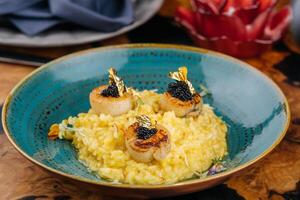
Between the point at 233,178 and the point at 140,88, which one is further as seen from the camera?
the point at 140,88

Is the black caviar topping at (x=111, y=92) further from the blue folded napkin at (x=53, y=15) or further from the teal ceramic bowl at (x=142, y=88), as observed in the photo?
the blue folded napkin at (x=53, y=15)

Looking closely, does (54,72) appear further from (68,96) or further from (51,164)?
(51,164)

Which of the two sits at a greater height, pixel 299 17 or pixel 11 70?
pixel 299 17

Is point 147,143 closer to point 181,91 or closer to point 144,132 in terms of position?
point 144,132

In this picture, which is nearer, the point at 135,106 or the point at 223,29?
the point at 135,106

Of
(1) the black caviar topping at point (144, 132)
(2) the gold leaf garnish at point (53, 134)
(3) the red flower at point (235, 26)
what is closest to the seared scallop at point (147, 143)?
(1) the black caviar topping at point (144, 132)

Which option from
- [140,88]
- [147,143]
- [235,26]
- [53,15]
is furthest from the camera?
[53,15]

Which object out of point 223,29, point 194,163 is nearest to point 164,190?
point 194,163

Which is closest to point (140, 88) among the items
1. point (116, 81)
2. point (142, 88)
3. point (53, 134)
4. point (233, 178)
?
point (142, 88)
